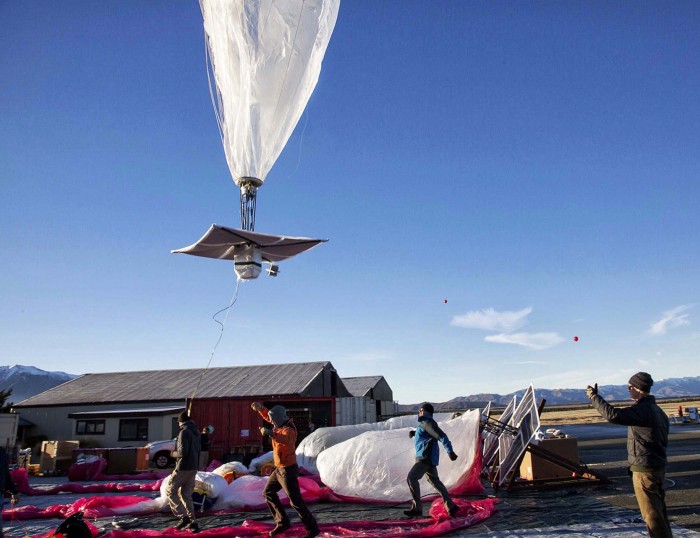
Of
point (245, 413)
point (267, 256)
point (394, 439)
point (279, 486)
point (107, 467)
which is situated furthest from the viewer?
point (245, 413)

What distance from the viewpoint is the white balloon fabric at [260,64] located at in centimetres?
1004

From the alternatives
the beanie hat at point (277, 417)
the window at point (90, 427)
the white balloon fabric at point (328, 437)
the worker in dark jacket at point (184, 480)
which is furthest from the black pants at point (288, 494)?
the window at point (90, 427)

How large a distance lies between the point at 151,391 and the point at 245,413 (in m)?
10.9

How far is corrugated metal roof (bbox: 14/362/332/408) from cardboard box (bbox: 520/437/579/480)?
17.4 m

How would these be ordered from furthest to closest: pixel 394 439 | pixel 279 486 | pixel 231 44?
pixel 394 439, pixel 231 44, pixel 279 486

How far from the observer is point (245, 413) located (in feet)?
75.9

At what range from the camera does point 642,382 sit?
5879 mm

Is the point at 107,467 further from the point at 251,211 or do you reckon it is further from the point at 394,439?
the point at 251,211

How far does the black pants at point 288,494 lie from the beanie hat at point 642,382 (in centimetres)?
452

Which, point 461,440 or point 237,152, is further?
point 461,440

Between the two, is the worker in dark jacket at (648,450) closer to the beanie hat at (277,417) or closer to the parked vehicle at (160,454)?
the beanie hat at (277,417)

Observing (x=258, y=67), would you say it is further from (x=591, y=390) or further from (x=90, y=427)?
(x=90, y=427)

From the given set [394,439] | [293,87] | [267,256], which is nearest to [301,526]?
[394,439]

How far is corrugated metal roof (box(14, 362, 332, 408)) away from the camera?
98.1 feet
